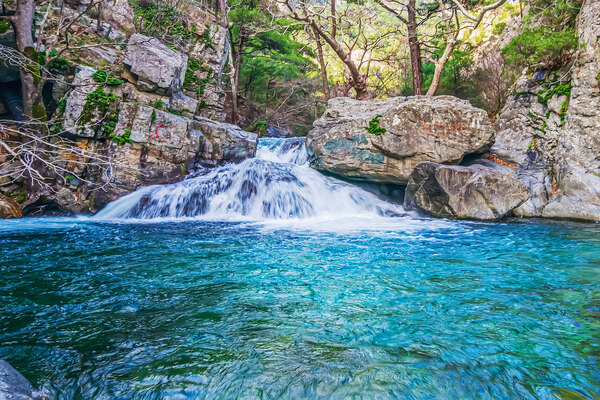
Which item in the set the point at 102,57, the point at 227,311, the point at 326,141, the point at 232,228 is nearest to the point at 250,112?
the point at 102,57

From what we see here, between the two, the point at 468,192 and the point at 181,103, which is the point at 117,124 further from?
the point at 468,192

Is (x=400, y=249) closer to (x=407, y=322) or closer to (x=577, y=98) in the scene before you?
(x=407, y=322)

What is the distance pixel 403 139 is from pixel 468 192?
2326mm

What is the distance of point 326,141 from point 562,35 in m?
6.28

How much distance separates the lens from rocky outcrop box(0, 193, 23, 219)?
7.70 m

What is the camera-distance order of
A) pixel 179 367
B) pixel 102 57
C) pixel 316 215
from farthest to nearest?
pixel 102 57, pixel 316 215, pixel 179 367

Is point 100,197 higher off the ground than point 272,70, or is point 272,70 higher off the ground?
point 272,70

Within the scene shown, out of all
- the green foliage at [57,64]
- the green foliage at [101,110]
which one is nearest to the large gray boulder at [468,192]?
the green foliage at [101,110]

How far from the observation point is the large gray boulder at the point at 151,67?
10289 mm

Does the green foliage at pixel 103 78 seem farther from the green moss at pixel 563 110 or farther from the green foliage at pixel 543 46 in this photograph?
the green moss at pixel 563 110

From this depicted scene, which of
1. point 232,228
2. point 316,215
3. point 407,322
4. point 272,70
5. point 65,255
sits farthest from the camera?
point 272,70

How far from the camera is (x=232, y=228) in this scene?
6.70m

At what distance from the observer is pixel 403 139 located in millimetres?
8961

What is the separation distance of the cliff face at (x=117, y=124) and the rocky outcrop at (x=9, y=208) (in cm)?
20
